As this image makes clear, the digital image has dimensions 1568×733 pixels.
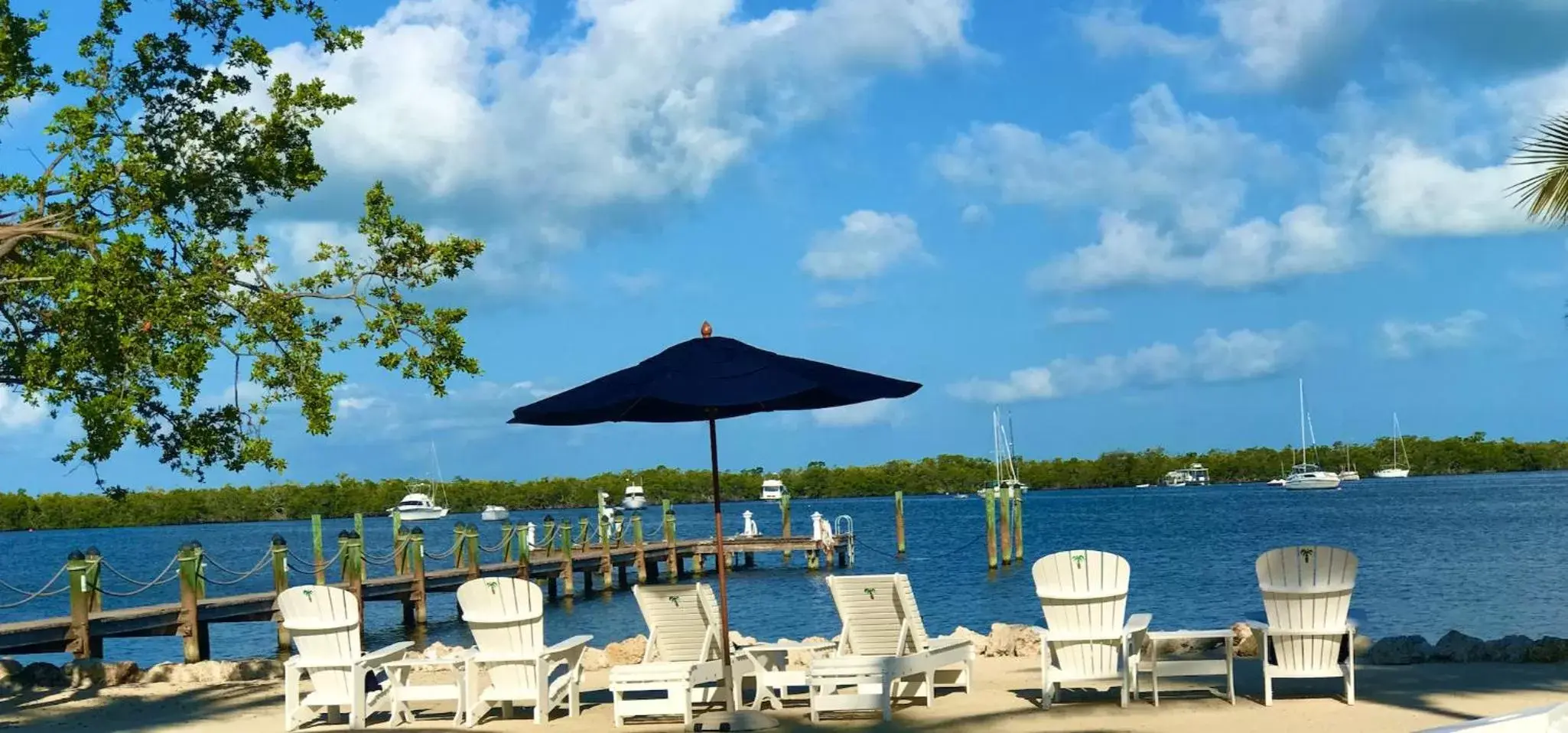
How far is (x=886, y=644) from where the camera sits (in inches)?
346

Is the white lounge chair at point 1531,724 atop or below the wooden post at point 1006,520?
atop

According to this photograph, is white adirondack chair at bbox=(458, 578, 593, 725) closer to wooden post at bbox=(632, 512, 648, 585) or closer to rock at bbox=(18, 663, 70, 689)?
rock at bbox=(18, 663, 70, 689)

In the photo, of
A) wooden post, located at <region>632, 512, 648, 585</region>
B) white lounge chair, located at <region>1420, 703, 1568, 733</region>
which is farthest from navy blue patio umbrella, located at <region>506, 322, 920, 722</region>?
wooden post, located at <region>632, 512, 648, 585</region>

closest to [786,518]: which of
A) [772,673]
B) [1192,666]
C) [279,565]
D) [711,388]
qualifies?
[279,565]

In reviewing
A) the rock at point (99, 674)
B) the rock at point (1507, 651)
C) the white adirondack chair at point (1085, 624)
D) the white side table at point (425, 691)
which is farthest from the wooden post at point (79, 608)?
the rock at point (1507, 651)

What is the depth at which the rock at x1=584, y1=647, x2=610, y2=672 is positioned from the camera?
11.5 meters

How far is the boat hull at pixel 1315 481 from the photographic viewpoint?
10119cm

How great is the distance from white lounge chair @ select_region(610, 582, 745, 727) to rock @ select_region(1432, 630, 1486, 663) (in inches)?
192

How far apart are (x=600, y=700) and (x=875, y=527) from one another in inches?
2578

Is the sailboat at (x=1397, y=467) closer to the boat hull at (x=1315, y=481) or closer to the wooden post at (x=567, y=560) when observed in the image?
the boat hull at (x=1315, y=481)

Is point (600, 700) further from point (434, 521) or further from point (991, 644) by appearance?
point (434, 521)

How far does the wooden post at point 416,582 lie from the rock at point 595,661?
47.8 ft

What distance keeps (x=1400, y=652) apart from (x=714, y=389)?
5458mm

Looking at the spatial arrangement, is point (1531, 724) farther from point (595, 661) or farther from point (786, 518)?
point (786, 518)
